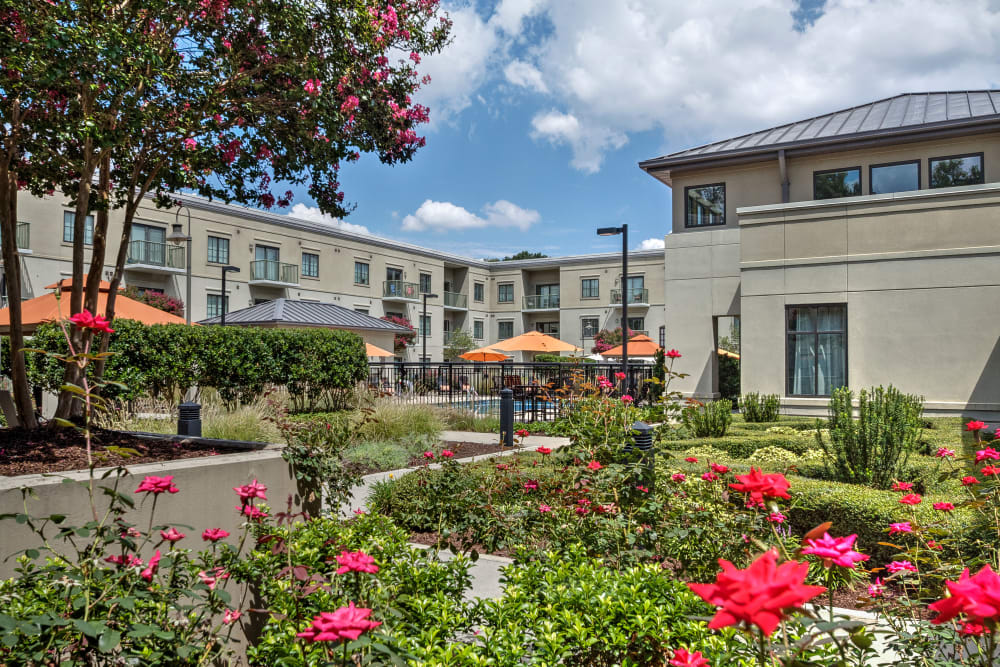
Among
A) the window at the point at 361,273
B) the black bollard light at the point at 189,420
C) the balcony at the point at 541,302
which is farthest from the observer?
the balcony at the point at 541,302

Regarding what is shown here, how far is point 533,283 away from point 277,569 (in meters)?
48.5

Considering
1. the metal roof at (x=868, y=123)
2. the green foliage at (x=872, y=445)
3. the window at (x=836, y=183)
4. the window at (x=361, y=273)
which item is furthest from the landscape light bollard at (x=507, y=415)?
the window at (x=361, y=273)

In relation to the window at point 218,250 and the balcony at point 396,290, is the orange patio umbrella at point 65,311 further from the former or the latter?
the balcony at point 396,290

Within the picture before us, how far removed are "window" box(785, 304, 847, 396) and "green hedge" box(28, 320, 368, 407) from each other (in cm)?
1120

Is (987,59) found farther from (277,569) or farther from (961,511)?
(277,569)

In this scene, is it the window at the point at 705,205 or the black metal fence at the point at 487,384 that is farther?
the window at the point at 705,205

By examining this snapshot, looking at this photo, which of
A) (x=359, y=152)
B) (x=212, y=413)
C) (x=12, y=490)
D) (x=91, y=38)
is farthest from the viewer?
(x=212, y=413)

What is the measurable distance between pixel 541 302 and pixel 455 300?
6.79m

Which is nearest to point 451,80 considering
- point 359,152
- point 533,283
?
point 359,152

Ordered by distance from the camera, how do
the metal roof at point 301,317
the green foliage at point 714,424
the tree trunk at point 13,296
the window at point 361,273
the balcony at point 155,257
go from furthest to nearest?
the window at point 361,273 → the balcony at point 155,257 → the metal roof at point 301,317 → the green foliage at point 714,424 → the tree trunk at point 13,296

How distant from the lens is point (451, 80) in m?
8.64

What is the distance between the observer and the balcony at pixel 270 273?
113 ft

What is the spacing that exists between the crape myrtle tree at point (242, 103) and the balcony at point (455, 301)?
134ft

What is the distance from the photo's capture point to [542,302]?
5003 cm
